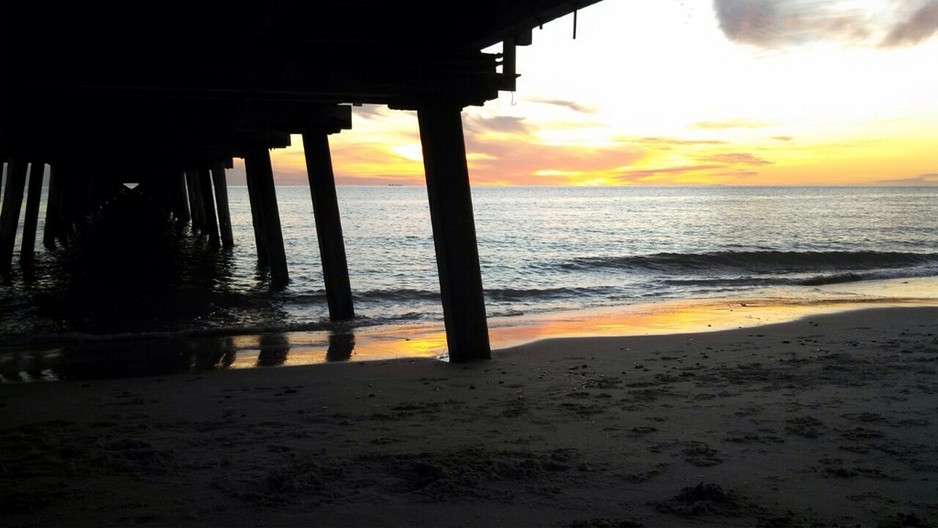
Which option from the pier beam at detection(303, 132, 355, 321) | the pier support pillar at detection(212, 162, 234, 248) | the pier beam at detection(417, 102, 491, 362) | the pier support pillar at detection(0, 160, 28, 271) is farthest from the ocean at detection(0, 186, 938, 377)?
the pier beam at detection(417, 102, 491, 362)

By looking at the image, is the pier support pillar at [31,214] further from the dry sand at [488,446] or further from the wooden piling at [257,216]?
the dry sand at [488,446]

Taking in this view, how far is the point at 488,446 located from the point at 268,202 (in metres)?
11.6

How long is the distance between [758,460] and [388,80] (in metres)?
4.56

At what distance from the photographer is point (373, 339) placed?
10.1m

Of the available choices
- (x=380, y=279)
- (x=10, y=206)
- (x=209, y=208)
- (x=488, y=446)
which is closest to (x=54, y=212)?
(x=209, y=208)

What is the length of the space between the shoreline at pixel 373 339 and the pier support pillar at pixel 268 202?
4.74 meters

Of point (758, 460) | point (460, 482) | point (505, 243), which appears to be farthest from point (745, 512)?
point (505, 243)

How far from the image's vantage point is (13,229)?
19938 millimetres

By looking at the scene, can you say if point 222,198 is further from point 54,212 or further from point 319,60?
point 319,60

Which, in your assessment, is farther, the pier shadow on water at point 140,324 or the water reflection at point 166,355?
the pier shadow on water at point 140,324

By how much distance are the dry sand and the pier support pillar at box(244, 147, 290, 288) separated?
8041 millimetres

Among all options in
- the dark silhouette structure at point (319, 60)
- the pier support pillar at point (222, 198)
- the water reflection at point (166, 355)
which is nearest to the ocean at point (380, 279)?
the water reflection at point (166, 355)

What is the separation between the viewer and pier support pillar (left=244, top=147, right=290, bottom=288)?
14852 mm

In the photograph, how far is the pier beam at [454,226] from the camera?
7359 millimetres
